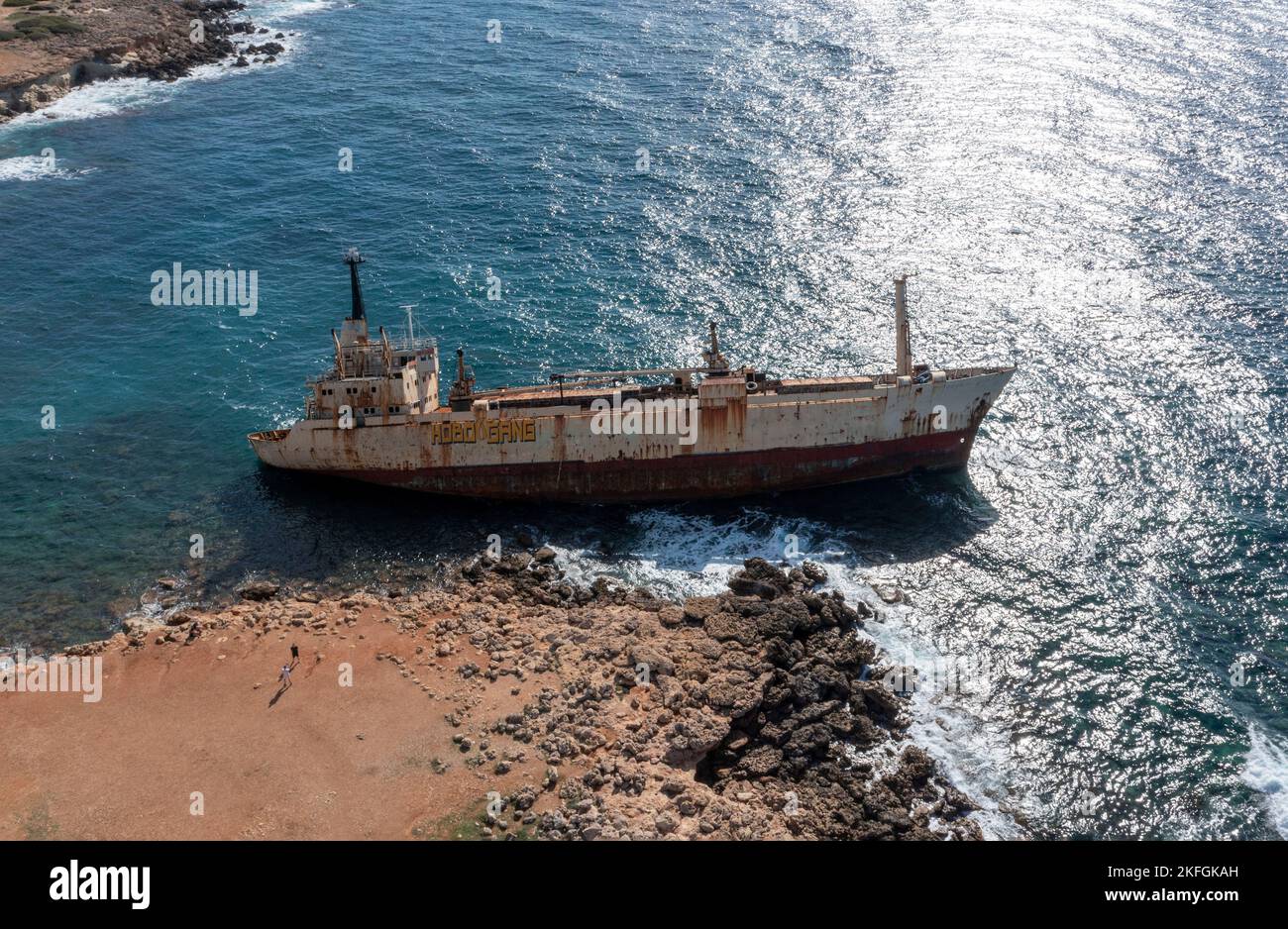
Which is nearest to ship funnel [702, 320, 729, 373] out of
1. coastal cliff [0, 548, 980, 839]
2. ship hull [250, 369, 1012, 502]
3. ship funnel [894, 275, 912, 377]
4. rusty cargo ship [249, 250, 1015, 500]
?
rusty cargo ship [249, 250, 1015, 500]

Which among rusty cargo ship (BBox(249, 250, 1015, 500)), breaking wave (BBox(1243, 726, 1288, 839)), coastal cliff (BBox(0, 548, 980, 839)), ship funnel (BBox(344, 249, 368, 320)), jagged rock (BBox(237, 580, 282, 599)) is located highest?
ship funnel (BBox(344, 249, 368, 320))

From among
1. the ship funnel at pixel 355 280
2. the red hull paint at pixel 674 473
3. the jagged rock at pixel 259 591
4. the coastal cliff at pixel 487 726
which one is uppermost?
the ship funnel at pixel 355 280

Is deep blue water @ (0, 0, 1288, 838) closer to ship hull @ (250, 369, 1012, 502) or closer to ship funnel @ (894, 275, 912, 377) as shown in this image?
ship hull @ (250, 369, 1012, 502)

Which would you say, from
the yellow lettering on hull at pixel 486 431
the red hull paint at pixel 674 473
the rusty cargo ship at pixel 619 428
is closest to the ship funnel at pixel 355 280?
the rusty cargo ship at pixel 619 428

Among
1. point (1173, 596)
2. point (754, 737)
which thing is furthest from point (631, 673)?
point (1173, 596)

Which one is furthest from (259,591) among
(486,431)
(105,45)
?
(105,45)

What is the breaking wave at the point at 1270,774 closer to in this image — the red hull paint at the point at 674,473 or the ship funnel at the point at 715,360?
the red hull paint at the point at 674,473
